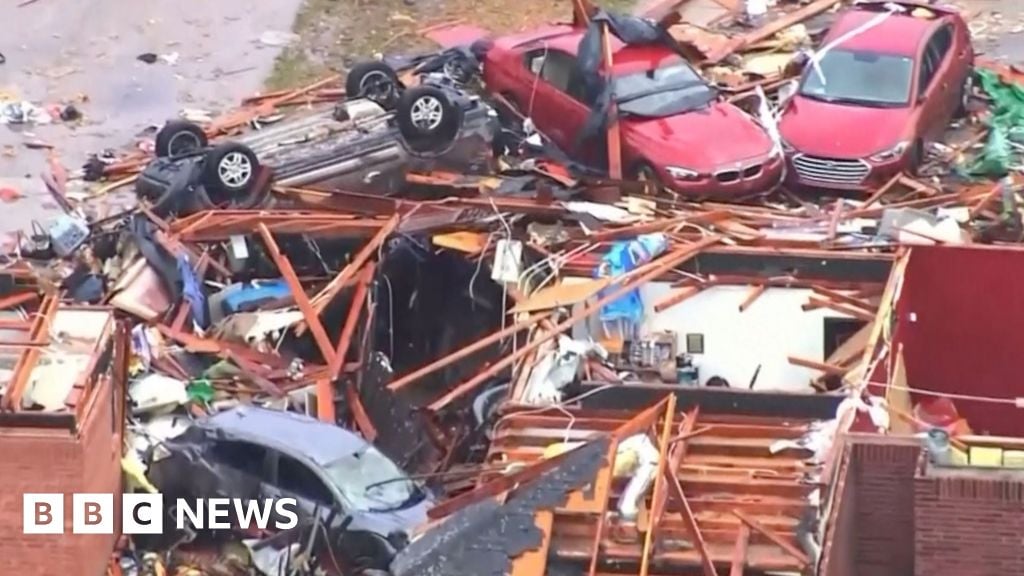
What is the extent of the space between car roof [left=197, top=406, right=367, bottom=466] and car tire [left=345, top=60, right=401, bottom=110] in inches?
255

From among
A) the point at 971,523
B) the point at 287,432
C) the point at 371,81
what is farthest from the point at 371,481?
the point at 371,81

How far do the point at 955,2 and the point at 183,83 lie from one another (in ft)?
31.7

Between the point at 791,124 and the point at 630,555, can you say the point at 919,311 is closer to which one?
the point at 791,124

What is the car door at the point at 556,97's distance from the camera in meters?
23.4

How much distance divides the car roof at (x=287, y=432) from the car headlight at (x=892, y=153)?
22.3 ft

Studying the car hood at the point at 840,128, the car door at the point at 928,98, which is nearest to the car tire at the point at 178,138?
the car hood at the point at 840,128

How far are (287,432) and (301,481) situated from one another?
52 centimetres

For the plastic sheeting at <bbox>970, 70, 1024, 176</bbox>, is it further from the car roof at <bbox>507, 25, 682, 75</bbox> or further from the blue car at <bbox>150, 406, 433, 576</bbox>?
the blue car at <bbox>150, 406, 433, 576</bbox>

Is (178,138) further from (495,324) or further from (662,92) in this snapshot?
(662,92)

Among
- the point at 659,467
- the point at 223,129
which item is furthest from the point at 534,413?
the point at 223,129

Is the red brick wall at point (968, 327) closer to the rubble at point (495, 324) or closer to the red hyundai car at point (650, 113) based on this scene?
the rubble at point (495, 324)

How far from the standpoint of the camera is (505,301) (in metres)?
20.4

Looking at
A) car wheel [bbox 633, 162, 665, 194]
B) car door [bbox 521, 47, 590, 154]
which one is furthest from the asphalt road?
car wheel [bbox 633, 162, 665, 194]

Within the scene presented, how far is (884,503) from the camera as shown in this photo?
52.2ft
